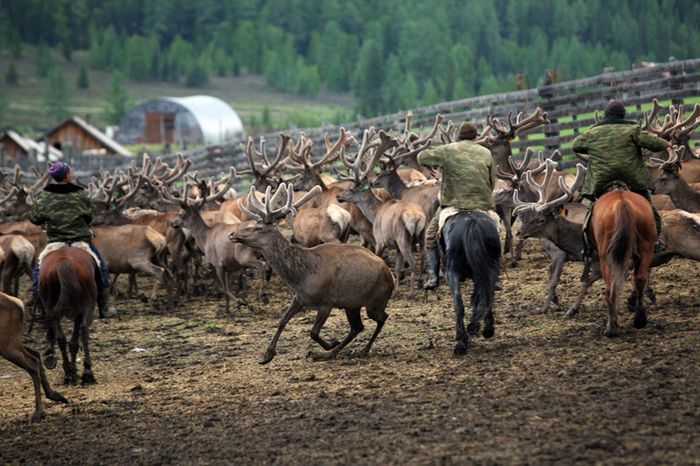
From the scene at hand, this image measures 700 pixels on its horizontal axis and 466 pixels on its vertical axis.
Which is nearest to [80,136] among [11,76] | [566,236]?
[11,76]

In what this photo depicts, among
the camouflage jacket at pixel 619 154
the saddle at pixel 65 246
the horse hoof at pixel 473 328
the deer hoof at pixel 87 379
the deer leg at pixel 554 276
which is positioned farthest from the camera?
the deer leg at pixel 554 276

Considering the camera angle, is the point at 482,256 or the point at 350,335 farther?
the point at 350,335

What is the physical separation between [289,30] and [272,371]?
136189 mm

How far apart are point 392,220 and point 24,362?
692 centimetres

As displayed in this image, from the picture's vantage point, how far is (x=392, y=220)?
1587cm

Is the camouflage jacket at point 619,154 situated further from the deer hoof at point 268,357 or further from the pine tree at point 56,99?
the pine tree at point 56,99

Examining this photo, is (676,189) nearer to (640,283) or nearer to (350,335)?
(640,283)

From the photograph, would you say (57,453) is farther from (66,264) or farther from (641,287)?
(641,287)

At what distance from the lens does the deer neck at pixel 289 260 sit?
38.3 feet

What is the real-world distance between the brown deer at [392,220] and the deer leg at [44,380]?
19.0ft

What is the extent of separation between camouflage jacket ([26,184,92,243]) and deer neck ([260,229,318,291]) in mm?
2060

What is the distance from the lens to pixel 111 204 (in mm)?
19188

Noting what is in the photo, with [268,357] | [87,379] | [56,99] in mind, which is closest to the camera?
[268,357]

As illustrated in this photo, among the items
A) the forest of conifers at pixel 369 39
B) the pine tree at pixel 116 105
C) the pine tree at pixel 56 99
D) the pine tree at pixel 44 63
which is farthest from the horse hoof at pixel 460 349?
the pine tree at pixel 44 63
